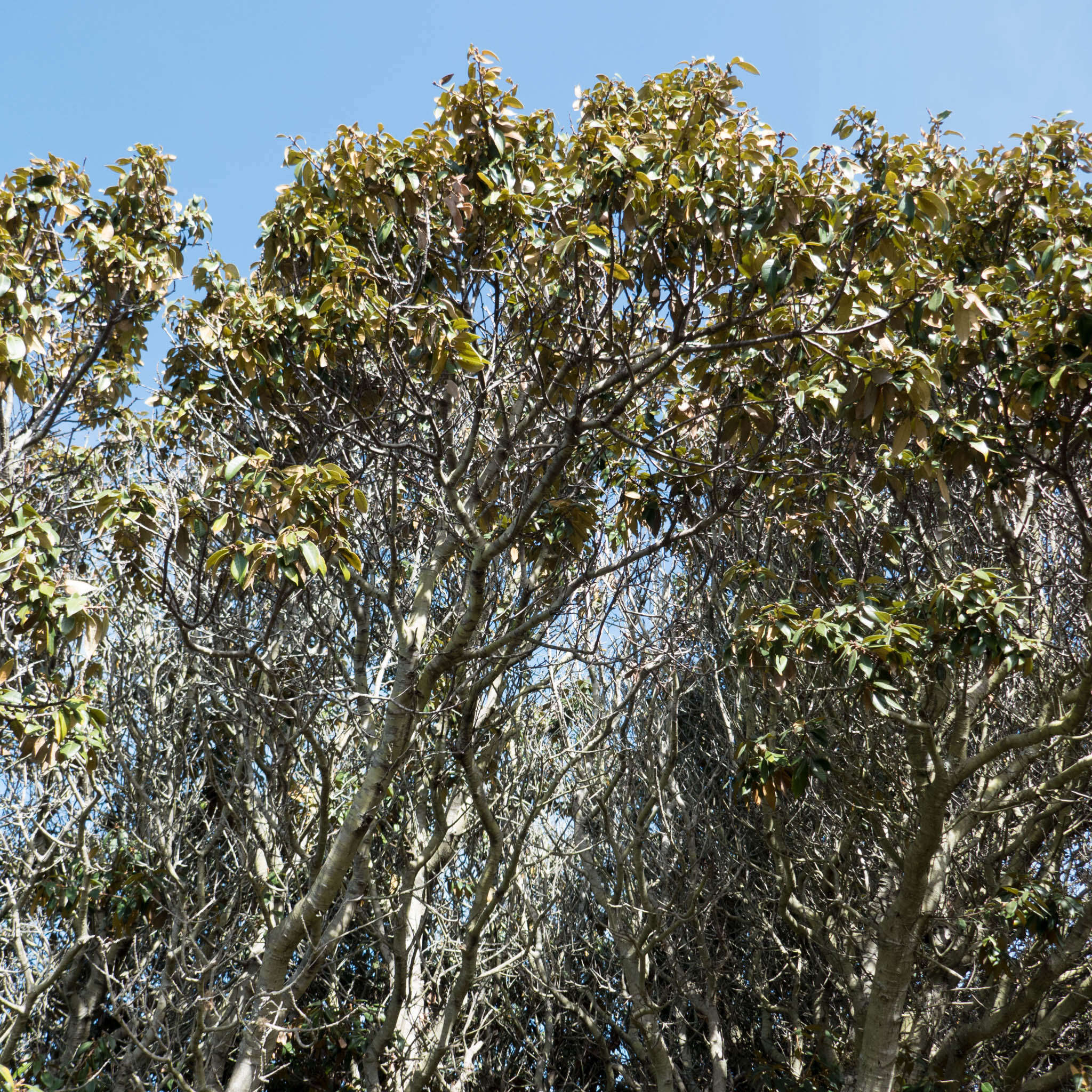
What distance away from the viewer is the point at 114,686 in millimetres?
7898

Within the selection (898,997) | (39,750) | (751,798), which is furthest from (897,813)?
(39,750)

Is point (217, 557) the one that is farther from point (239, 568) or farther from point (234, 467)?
point (234, 467)

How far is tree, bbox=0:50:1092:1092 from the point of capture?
4.69 meters

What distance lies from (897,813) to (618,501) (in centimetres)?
311

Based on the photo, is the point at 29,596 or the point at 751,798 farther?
the point at 751,798

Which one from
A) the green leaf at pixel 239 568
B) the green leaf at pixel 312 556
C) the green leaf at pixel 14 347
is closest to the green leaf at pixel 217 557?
the green leaf at pixel 239 568

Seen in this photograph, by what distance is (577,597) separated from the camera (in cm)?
650

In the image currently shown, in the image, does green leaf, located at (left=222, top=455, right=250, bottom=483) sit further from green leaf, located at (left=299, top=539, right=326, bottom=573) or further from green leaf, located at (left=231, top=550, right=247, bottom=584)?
green leaf, located at (left=299, top=539, right=326, bottom=573)

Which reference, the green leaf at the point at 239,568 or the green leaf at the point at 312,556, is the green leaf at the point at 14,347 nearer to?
the green leaf at the point at 239,568

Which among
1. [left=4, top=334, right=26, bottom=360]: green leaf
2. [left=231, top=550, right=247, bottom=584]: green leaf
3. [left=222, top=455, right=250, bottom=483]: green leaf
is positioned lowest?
[left=231, top=550, right=247, bottom=584]: green leaf

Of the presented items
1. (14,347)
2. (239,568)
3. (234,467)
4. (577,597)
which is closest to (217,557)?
(239,568)

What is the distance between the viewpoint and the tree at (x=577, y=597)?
4.69 m

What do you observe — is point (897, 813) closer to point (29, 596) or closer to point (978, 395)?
point (978, 395)

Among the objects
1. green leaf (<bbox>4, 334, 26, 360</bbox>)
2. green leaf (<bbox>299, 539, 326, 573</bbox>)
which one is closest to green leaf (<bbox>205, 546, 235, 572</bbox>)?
green leaf (<bbox>299, 539, 326, 573</bbox>)
